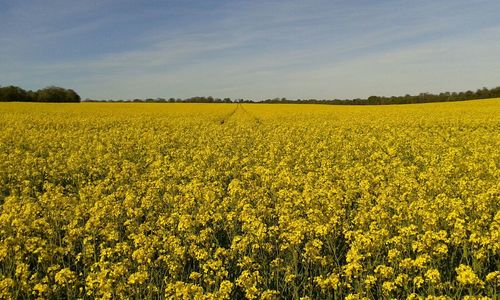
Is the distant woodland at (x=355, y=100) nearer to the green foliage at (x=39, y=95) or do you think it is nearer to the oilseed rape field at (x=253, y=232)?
the green foliage at (x=39, y=95)

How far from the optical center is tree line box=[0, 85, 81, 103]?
267 feet

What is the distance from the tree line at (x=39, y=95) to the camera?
8150 cm

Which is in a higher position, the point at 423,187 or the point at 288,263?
the point at 423,187

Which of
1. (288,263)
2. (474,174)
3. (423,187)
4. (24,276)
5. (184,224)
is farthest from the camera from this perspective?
(474,174)

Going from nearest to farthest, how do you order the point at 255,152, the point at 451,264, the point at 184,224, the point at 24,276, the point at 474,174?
1. the point at 24,276
2. the point at 451,264
3. the point at 184,224
4. the point at 474,174
5. the point at 255,152

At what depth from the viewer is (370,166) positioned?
12.4 m

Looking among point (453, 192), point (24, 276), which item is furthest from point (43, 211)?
point (453, 192)

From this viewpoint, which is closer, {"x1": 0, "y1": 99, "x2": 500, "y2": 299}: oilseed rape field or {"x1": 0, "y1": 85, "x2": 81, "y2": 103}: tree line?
{"x1": 0, "y1": 99, "x2": 500, "y2": 299}: oilseed rape field

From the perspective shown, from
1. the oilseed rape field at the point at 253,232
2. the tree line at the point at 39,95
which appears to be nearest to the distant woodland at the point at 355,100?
the tree line at the point at 39,95

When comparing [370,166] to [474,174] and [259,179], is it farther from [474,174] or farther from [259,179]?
[259,179]

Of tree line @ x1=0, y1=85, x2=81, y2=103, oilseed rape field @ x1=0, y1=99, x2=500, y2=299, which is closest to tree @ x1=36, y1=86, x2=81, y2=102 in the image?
tree line @ x1=0, y1=85, x2=81, y2=103

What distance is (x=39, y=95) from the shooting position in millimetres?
85625

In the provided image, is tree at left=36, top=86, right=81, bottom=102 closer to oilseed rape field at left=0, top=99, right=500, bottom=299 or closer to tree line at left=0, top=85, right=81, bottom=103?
tree line at left=0, top=85, right=81, bottom=103

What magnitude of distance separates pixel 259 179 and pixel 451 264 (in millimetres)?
5806
